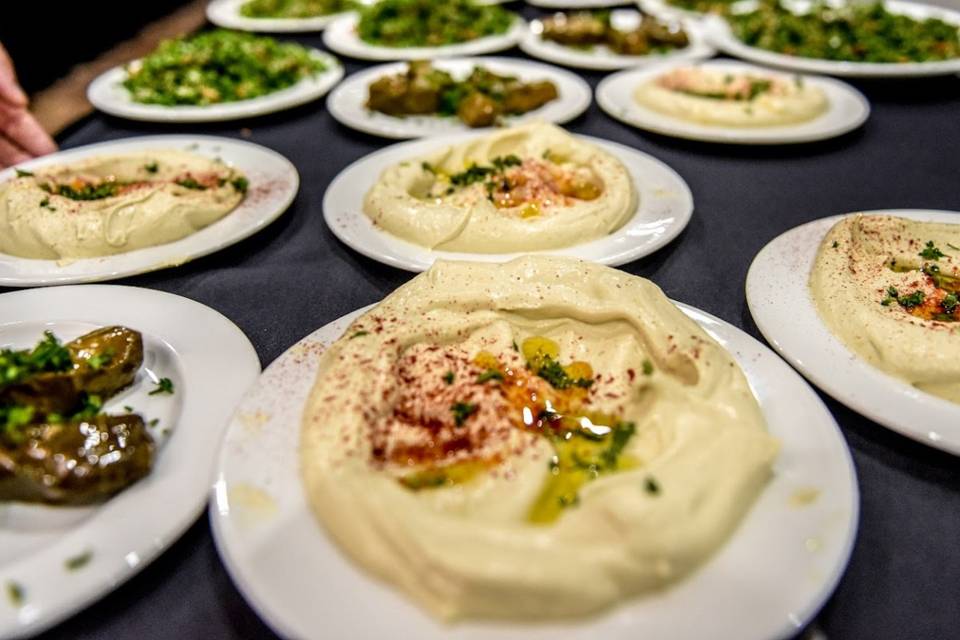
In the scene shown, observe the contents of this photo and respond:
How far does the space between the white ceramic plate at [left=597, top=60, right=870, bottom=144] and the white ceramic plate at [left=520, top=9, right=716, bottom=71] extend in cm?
42

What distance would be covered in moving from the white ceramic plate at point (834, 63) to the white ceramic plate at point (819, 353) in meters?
2.67

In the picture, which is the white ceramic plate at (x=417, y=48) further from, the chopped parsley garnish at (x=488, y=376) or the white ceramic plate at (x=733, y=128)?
the chopped parsley garnish at (x=488, y=376)

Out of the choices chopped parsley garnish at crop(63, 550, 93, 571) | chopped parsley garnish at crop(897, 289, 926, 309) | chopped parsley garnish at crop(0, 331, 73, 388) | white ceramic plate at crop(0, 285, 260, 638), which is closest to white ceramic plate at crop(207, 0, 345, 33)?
white ceramic plate at crop(0, 285, 260, 638)

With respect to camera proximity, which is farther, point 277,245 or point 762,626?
point 277,245

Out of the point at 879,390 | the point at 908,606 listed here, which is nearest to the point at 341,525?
the point at 908,606

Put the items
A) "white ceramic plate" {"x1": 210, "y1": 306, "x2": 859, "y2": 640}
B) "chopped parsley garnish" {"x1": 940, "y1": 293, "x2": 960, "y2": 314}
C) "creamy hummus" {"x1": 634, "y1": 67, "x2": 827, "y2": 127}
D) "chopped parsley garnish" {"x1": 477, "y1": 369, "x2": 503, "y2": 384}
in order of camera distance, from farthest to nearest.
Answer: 1. "creamy hummus" {"x1": 634, "y1": 67, "x2": 827, "y2": 127}
2. "chopped parsley garnish" {"x1": 940, "y1": 293, "x2": 960, "y2": 314}
3. "chopped parsley garnish" {"x1": 477, "y1": 369, "x2": 503, "y2": 384}
4. "white ceramic plate" {"x1": 210, "y1": 306, "x2": 859, "y2": 640}

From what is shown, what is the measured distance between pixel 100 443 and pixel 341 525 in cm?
83

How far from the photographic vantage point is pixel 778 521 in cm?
178

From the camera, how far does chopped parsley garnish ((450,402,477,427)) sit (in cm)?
213

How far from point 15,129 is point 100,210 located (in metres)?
1.66

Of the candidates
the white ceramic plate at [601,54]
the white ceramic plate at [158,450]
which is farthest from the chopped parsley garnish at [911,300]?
the white ceramic plate at [601,54]

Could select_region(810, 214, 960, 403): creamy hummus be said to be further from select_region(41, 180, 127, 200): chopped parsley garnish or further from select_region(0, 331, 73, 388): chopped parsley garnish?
select_region(41, 180, 127, 200): chopped parsley garnish

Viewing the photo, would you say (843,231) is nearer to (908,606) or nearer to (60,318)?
(908,606)

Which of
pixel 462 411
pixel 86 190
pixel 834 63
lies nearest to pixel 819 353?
pixel 462 411
